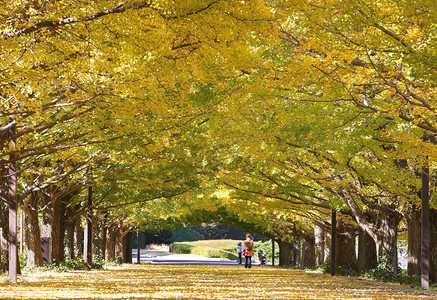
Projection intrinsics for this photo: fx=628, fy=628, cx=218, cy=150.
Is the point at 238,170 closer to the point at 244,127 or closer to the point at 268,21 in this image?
the point at 244,127

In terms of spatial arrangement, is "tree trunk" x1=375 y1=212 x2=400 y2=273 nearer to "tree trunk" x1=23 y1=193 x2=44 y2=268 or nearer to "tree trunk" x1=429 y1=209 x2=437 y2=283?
"tree trunk" x1=429 y1=209 x2=437 y2=283

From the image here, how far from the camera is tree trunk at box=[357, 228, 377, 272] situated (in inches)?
992

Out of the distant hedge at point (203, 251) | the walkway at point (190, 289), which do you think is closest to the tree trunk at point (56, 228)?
the walkway at point (190, 289)

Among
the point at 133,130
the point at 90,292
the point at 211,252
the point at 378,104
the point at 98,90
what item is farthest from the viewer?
the point at 211,252

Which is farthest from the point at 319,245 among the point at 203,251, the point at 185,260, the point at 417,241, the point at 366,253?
the point at 203,251

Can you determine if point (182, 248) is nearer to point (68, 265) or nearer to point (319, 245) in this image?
point (319, 245)

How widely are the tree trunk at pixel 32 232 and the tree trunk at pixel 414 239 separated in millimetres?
13756

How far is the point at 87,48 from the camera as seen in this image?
11039mm

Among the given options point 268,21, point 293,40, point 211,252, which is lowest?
point 211,252

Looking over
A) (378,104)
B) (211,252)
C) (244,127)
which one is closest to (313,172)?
(244,127)

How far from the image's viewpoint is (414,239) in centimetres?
2133

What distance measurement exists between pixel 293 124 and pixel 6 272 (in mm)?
10513

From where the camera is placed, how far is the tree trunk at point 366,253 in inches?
992

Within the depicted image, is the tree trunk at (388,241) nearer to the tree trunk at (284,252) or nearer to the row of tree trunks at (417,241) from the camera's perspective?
the row of tree trunks at (417,241)
